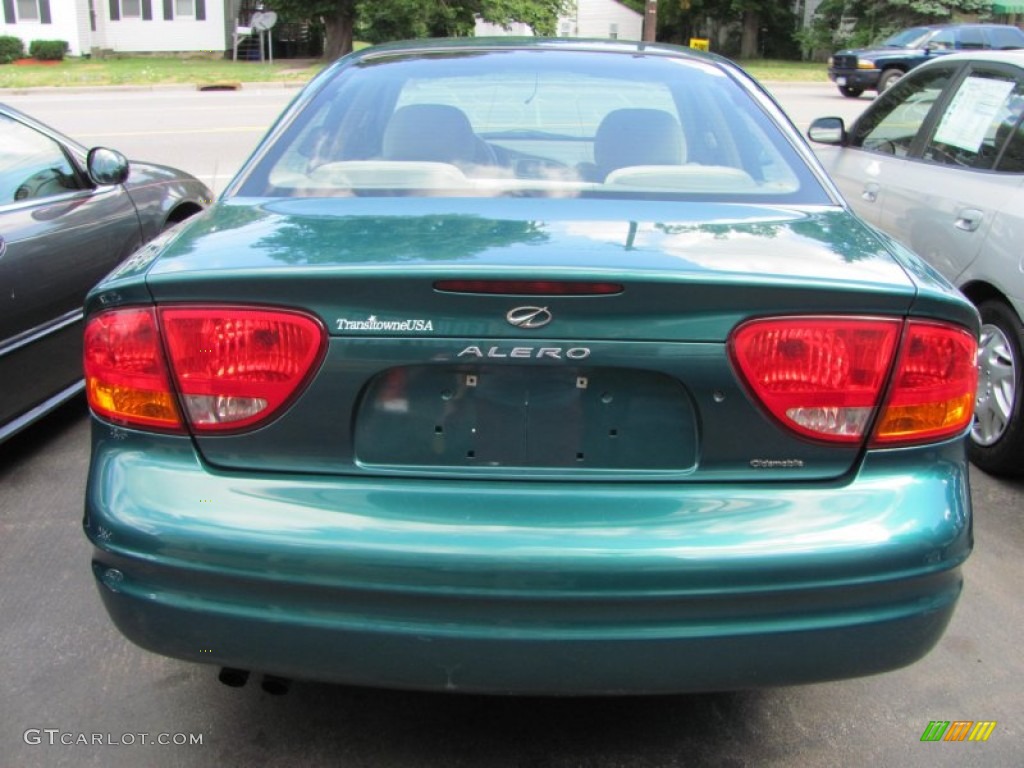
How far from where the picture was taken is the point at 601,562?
1.87m

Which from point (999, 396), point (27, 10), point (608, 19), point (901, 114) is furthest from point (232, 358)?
point (608, 19)

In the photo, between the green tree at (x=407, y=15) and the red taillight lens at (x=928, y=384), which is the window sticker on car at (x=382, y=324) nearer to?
the red taillight lens at (x=928, y=384)

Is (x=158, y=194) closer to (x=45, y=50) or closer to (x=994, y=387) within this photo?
(x=994, y=387)

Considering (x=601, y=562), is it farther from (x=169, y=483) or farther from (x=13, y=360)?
(x=13, y=360)

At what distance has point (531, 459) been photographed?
198cm

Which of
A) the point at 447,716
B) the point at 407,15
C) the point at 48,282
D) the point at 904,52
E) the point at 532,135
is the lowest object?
the point at 447,716

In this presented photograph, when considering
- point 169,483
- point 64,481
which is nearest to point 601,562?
point 169,483

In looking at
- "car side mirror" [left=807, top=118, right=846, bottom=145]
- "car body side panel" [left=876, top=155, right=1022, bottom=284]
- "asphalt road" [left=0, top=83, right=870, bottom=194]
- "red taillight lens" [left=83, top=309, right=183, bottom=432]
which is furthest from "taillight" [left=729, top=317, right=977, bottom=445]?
"asphalt road" [left=0, top=83, right=870, bottom=194]

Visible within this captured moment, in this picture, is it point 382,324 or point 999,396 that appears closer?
point 382,324

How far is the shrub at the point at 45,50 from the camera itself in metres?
32.6

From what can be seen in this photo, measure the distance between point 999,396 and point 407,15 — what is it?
28066mm

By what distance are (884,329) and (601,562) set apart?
722 millimetres

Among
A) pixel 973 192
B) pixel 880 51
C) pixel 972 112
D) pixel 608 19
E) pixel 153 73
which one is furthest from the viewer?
pixel 608 19

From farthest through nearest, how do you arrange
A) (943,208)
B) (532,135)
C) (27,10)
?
(27,10), (943,208), (532,135)
